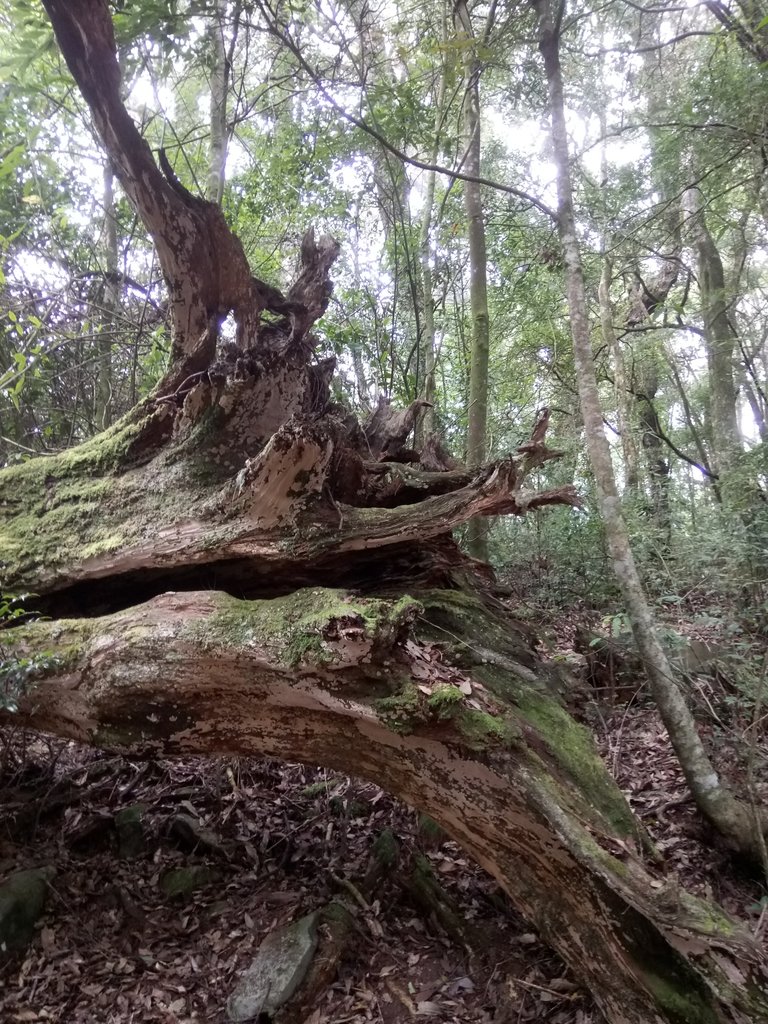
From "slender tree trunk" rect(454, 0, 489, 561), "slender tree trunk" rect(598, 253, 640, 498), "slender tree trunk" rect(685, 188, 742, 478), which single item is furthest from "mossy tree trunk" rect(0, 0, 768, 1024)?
"slender tree trunk" rect(685, 188, 742, 478)

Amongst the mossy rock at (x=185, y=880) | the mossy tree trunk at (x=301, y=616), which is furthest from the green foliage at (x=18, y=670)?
the mossy rock at (x=185, y=880)

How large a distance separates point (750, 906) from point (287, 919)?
2550 millimetres

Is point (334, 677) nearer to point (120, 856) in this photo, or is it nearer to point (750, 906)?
point (120, 856)

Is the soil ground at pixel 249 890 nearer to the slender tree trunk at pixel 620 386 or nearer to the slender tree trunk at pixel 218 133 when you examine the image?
the slender tree trunk at pixel 218 133

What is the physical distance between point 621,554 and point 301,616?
2.21 meters

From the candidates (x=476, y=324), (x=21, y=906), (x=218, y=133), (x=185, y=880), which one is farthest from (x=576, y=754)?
(x=218, y=133)

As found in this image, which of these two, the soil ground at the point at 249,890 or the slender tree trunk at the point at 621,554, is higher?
the slender tree trunk at the point at 621,554

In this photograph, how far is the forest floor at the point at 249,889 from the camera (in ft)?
9.80

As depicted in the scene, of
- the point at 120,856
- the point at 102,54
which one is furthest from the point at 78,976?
the point at 102,54

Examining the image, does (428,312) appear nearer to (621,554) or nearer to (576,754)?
(621,554)

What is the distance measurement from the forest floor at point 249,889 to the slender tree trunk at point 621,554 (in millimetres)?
263

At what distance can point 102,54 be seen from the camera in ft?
11.3

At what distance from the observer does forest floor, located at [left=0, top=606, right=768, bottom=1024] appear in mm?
2988

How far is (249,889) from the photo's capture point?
372 centimetres
